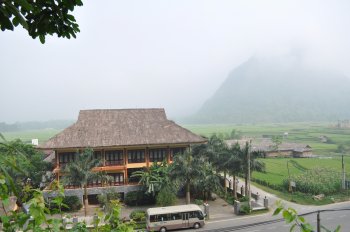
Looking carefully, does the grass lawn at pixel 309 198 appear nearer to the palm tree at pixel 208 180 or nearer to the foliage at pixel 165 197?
the palm tree at pixel 208 180

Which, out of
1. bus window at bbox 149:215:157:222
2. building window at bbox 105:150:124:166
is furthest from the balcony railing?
bus window at bbox 149:215:157:222

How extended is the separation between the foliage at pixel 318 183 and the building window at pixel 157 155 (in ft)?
49.1

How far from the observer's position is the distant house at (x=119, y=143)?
3156 cm

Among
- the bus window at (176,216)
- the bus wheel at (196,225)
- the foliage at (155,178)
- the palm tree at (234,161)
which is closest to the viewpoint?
the bus window at (176,216)

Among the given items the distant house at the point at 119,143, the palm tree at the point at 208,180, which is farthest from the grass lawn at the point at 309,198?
the distant house at the point at 119,143

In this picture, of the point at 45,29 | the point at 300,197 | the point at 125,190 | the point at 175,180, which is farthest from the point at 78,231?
the point at 300,197

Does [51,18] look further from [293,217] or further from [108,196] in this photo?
[108,196]

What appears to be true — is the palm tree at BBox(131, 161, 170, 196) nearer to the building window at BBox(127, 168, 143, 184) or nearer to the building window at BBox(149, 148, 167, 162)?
the building window at BBox(127, 168, 143, 184)

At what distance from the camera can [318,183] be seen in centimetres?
3659

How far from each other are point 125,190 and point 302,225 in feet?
98.8

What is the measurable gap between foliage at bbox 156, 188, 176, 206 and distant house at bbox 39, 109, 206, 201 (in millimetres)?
4224

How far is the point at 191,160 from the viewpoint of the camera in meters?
29.0

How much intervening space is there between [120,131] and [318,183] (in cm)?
2236

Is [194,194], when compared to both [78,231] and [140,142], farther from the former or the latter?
[78,231]
